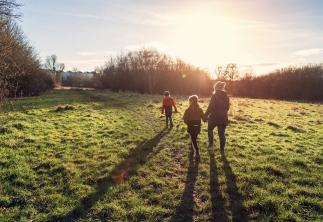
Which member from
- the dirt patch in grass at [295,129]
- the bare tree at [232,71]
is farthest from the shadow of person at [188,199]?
the bare tree at [232,71]

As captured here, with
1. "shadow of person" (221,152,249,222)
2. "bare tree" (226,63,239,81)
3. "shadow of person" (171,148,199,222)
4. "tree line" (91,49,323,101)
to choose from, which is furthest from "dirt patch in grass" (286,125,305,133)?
"bare tree" (226,63,239,81)

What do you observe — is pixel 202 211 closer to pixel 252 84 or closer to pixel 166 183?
pixel 166 183

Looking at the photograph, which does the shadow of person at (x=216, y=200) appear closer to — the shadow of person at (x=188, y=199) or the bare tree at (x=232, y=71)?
the shadow of person at (x=188, y=199)

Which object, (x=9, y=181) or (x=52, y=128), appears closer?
(x=9, y=181)

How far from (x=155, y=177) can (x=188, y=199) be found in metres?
1.65

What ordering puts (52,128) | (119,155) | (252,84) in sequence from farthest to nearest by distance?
1. (252,84)
2. (52,128)
3. (119,155)

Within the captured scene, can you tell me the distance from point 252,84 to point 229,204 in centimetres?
5839

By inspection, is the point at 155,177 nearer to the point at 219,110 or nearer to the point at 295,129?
the point at 219,110

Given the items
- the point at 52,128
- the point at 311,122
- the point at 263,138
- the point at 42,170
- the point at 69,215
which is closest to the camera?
the point at 69,215

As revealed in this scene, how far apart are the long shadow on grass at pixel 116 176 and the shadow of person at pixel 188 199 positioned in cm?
173

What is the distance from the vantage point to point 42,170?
9008 millimetres

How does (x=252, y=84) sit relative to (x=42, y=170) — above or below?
above

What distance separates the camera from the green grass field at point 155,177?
6477 millimetres

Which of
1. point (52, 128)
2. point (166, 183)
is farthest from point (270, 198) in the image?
point (52, 128)
